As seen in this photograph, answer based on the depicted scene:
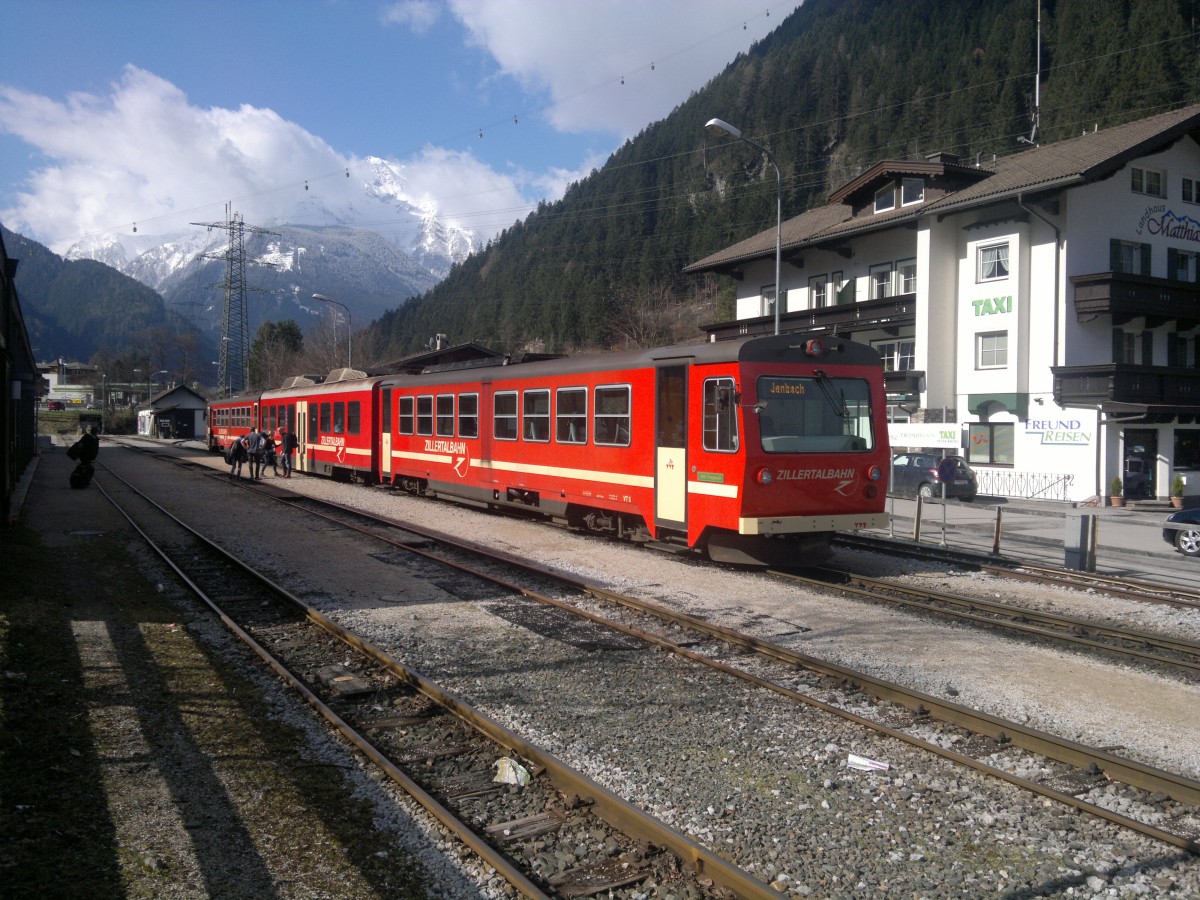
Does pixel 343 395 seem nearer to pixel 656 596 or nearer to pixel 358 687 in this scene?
pixel 656 596

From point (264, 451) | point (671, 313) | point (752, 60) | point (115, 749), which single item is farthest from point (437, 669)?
point (752, 60)

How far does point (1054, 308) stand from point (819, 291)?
10.5 metres

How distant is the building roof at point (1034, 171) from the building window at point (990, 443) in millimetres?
7186

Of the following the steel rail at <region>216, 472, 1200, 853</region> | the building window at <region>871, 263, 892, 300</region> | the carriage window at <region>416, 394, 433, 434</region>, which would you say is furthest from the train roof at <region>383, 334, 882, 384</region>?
A: the building window at <region>871, 263, 892, 300</region>

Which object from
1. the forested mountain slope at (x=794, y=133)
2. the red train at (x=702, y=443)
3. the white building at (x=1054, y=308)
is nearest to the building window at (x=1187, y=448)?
the white building at (x=1054, y=308)

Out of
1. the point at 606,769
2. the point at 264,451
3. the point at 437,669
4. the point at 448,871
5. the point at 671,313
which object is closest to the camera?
the point at 448,871

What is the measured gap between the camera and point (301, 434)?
29156 mm

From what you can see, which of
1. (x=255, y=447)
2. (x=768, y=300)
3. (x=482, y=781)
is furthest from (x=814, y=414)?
(x=768, y=300)

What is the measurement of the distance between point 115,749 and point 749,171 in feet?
301

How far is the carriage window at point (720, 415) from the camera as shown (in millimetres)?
10984

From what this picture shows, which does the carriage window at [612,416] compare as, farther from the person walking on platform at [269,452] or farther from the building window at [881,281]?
the building window at [881,281]

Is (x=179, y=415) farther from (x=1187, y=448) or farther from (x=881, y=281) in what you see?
(x=1187, y=448)

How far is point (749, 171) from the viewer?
90438 millimetres

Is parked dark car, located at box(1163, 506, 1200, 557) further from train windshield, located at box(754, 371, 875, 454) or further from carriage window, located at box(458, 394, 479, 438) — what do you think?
carriage window, located at box(458, 394, 479, 438)
